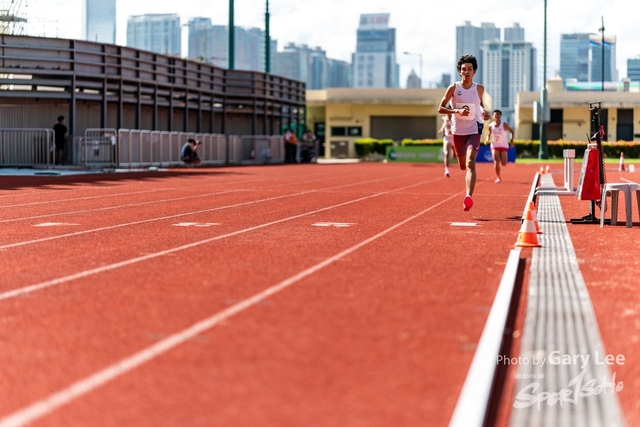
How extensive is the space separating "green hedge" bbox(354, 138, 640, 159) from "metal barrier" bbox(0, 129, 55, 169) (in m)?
34.6

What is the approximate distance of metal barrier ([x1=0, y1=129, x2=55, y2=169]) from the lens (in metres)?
34.6

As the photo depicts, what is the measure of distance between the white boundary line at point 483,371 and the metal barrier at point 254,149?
4143 cm

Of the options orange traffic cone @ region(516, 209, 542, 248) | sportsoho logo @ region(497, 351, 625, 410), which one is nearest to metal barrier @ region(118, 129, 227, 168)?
orange traffic cone @ region(516, 209, 542, 248)

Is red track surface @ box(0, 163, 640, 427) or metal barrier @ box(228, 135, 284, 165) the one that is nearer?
red track surface @ box(0, 163, 640, 427)

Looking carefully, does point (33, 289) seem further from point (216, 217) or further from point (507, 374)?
point (216, 217)

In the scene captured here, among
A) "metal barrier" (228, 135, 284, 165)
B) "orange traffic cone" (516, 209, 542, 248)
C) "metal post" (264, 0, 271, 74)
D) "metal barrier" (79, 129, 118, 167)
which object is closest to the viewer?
"orange traffic cone" (516, 209, 542, 248)

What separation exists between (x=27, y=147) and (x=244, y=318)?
98.0ft

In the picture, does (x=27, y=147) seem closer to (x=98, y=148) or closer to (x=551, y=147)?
(x=98, y=148)

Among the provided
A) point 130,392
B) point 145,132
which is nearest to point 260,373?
point 130,392

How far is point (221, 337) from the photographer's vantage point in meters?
5.86

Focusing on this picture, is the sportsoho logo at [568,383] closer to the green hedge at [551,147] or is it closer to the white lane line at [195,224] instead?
the white lane line at [195,224]

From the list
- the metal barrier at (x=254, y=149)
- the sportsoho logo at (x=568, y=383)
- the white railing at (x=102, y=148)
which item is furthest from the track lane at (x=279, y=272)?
the metal barrier at (x=254, y=149)

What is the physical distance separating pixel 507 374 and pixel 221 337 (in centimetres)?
158

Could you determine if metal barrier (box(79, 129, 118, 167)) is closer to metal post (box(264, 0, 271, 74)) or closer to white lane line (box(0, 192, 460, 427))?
metal post (box(264, 0, 271, 74))
